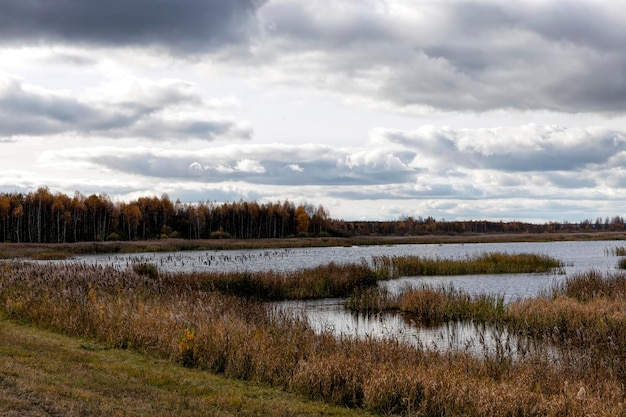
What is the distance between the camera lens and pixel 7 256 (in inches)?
2165

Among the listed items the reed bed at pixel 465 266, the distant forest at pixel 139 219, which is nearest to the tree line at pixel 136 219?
the distant forest at pixel 139 219

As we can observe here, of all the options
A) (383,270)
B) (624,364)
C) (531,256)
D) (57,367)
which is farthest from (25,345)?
(531,256)

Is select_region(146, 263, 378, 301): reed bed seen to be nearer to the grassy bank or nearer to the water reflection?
the water reflection

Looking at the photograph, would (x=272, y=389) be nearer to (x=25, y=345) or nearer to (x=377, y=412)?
(x=377, y=412)

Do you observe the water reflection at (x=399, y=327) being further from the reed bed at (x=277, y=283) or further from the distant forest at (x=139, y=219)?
the distant forest at (x=139, y=219)

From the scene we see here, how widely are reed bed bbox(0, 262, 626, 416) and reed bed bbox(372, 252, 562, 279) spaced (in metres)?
21.6

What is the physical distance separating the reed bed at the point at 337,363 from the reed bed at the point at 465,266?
71.0 ft

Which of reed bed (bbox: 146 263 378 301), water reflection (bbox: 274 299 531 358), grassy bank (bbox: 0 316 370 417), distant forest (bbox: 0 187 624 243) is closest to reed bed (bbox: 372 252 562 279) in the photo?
reed bed (bbox: 146 263 378 301)

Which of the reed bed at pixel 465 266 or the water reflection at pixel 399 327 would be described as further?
the reed bed at pixel 465 266

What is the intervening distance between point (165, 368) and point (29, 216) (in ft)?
297

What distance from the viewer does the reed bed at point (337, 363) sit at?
10062 mm

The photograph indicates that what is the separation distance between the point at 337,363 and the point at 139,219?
102 meters

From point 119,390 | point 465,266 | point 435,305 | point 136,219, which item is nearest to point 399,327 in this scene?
point 435,305

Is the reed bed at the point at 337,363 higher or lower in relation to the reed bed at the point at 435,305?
higher
